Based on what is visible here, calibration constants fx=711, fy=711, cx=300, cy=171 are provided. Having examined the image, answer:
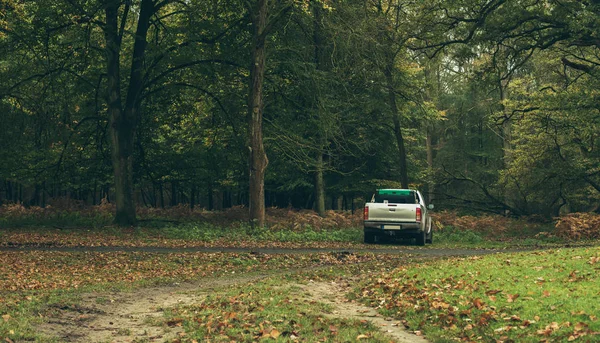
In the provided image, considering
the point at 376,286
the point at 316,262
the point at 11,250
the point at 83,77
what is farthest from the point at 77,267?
the point at 83,77

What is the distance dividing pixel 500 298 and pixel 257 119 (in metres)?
18.0

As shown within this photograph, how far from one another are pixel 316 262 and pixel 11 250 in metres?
9.51

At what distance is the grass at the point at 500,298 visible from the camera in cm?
920

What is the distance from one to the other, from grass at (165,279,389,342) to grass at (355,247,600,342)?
108 centimetres

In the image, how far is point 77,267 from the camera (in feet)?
A: 60.4

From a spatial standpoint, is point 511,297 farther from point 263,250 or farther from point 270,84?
point 270,84

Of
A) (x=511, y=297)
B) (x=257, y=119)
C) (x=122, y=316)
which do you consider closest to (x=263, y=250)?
(x=257, y=119)

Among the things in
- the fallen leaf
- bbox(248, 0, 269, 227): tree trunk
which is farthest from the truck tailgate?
the fallen leaf

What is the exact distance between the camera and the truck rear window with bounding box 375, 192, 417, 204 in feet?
84.4

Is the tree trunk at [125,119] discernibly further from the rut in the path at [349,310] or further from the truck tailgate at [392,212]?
the rut in the path at [349,310]

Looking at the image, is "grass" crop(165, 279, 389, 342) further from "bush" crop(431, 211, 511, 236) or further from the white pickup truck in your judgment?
"bush" crop(431, 211, 511, 236)

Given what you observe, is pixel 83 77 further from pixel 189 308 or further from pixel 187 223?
pixel 189 308

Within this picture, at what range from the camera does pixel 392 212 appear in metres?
25.2

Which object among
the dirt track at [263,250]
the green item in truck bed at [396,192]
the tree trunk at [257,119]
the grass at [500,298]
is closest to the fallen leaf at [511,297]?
the grass at [500,298]
